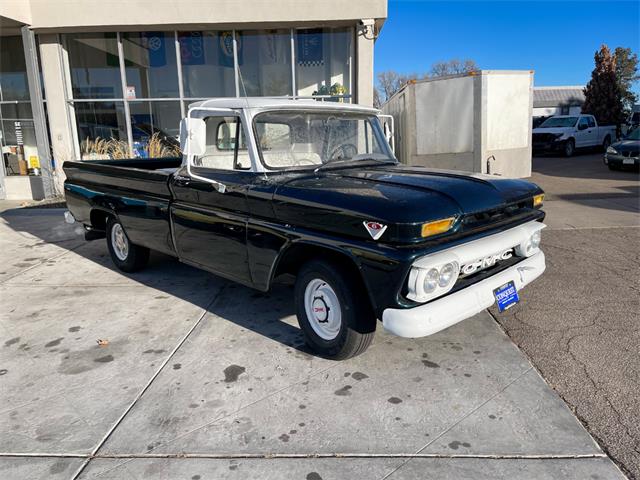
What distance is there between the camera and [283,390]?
3.24 m

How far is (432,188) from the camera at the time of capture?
10.8 feet

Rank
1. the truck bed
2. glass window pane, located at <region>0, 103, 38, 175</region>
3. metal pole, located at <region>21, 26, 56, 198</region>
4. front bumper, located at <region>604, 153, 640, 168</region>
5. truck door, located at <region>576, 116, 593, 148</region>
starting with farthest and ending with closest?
truck door, located at <region>576, 116, 593, 148</region>
front bumper, located at <region>604, 153, 640, 168</region>
glass window pane, located at <region>0, 103, 38, 175</region>
metal pole, located at <region>21, 26, 56, 198</region>
the truck bed

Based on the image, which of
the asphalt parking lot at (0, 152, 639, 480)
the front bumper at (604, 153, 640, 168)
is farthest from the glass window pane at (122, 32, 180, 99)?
the front bumper at (604, 153, 640, 168)

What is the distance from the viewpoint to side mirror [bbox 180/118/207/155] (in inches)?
162

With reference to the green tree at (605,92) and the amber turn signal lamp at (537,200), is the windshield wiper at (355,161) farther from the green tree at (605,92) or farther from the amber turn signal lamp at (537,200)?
the green tree at (605,92)

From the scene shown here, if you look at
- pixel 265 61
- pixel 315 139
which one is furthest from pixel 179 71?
pixel 315 139

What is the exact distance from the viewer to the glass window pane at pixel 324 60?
11.3 m

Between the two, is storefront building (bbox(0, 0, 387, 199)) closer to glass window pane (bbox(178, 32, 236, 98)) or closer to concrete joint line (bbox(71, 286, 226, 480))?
glass window pane (bbox(178, 32, 236, 98))

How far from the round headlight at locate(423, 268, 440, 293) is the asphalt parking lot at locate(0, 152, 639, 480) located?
72cm

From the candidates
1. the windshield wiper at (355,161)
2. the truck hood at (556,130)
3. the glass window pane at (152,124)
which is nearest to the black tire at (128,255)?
the windshield wiper at (355,161)

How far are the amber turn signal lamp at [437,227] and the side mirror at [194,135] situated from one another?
6.89 feet

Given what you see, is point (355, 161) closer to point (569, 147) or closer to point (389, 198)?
point (389, 198)

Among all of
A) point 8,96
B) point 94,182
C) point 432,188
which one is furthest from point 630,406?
point 8,96

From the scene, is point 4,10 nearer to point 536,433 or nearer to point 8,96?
point 8,96
